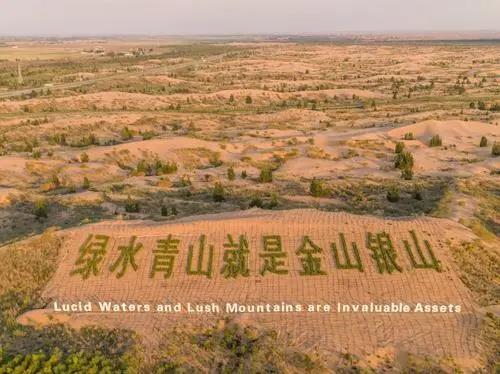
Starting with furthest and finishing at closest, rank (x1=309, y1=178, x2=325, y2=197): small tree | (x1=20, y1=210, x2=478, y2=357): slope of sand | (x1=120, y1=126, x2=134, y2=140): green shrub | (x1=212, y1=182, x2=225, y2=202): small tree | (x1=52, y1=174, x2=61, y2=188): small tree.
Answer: (x1=120, y1=126, x2=134, y2=140): green shrub, (x1=52, y1=174, x2=61, y2=188): small tree, (x1=309, y1=178, x2=325, y2=197): small tree, (x1=212, y1=182, x2=225, y2=202): small tree, (x1=20, y1=210, x2=478, y2=357): slope of sand

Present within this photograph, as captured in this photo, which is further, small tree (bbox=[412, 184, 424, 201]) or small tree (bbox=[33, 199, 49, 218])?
small tree (bbox=[412, 184, 424, 201])

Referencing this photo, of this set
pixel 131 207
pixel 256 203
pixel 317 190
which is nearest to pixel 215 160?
pixel 317 190

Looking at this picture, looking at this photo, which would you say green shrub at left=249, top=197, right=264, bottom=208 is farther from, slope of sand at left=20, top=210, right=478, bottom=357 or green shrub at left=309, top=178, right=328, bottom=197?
slope of sand at left=20, top=210, right=478, bottom=357

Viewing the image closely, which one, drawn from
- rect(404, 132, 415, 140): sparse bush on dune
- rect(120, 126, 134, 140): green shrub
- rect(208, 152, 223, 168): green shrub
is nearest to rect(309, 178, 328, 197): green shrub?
rect(208, 152, 223, 168): green shrub

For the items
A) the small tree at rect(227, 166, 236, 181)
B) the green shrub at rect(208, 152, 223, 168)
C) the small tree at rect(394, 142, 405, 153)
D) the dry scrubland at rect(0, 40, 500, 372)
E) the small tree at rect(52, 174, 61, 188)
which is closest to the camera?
the dry scrubland at rect(0, 40, 500, 372)

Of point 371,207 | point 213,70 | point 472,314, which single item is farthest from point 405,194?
point 213,70

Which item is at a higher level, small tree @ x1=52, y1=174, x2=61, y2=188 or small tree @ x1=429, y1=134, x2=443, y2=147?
small tree @ x1=52, y1=174, x2=61, y2=188

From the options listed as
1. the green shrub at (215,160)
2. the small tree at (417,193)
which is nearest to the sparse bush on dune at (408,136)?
the small tree at (417,193)
